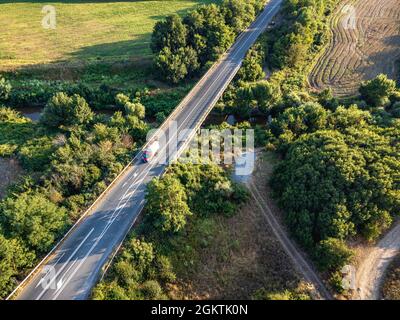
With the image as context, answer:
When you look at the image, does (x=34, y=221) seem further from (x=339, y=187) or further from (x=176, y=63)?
(x=176, y=63)

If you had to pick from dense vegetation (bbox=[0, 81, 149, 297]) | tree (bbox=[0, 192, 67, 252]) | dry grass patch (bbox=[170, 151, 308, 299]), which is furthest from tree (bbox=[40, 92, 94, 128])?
dry grass patch (bbox=[170, 151, 308, 299])

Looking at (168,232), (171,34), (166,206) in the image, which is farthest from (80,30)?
(168,232)

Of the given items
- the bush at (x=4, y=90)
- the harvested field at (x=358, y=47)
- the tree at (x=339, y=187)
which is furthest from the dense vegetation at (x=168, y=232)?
the bush at (x=4, y=90)

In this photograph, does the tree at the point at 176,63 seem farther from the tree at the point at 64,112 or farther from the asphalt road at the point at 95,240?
the tree at the point at 64,112

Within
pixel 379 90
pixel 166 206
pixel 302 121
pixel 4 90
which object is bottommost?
pixel 166 206

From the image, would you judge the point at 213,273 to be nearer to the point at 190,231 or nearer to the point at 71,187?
the point at 190,231

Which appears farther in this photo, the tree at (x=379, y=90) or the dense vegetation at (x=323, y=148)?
the tree at (x=379, y=90)
